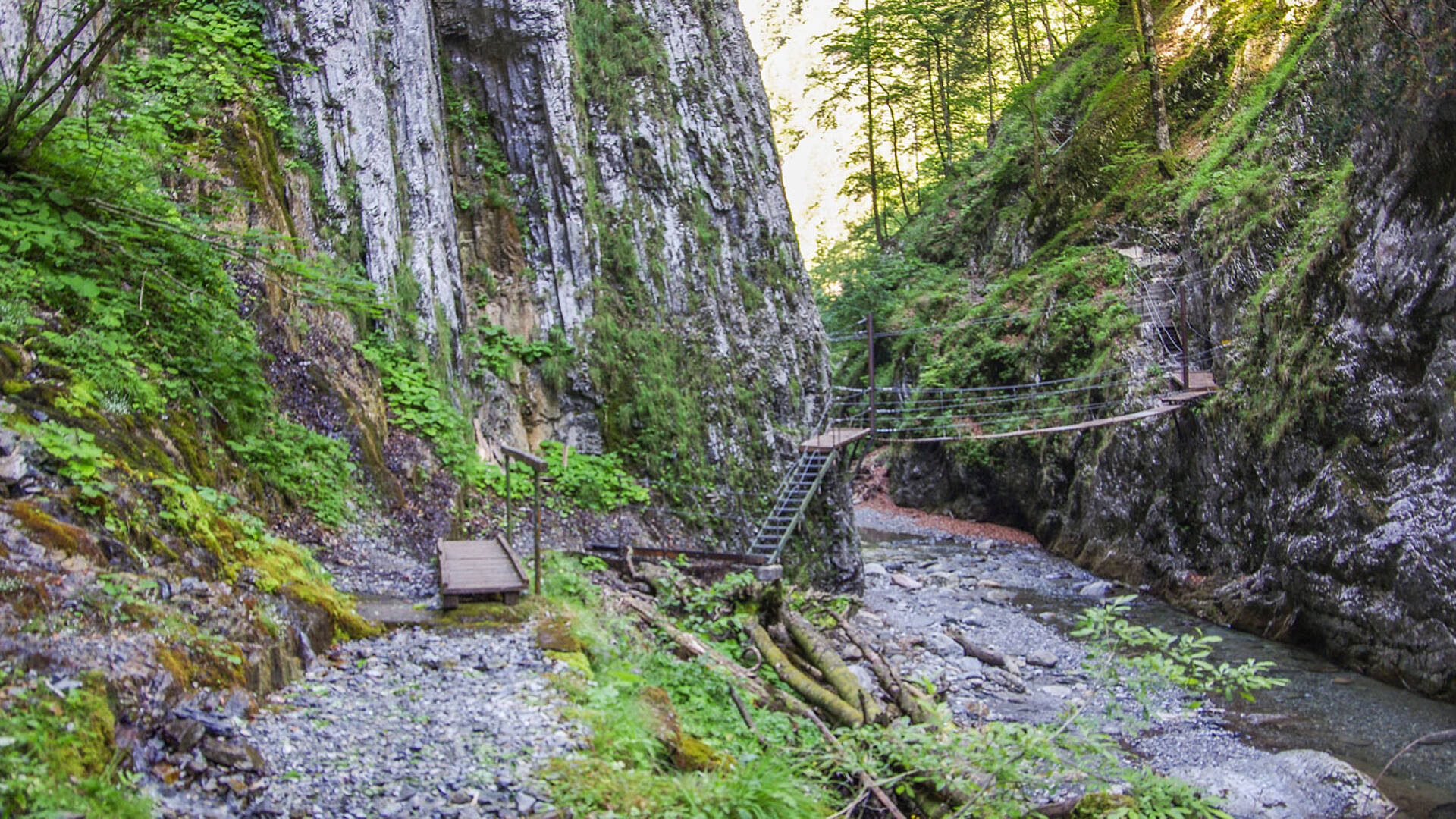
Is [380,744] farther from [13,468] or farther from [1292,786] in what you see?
[1292,786]

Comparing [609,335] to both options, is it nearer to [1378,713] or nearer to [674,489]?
[674,489]

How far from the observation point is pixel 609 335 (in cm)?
1084

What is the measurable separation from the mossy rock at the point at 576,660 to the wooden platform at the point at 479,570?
2.69 feet

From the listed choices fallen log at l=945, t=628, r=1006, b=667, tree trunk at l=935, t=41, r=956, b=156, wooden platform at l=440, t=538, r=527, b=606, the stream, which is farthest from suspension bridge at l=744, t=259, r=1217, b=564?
tree trunk at l=935, t=41, r=956, b=156

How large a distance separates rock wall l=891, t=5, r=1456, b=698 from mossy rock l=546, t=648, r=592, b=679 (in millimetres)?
7973

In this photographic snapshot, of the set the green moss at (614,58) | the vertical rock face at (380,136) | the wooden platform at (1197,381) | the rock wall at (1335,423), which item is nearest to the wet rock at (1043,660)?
the rock wall at (1335,423)

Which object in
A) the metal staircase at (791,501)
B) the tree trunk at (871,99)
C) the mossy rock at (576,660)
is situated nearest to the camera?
the mossy rock at (576,660)

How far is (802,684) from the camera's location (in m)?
5.85

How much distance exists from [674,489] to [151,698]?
7.75m

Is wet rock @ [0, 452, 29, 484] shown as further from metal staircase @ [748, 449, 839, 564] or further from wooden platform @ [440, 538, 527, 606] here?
metal staircase @ [748, 449, 839, 564]

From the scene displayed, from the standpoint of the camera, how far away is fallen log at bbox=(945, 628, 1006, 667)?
9.86m

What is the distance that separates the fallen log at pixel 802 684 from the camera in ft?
17.6

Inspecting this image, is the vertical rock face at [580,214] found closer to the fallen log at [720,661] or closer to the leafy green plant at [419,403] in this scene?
the leafy green plant at [419,403]

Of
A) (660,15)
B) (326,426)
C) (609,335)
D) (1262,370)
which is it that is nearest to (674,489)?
(609,335)
